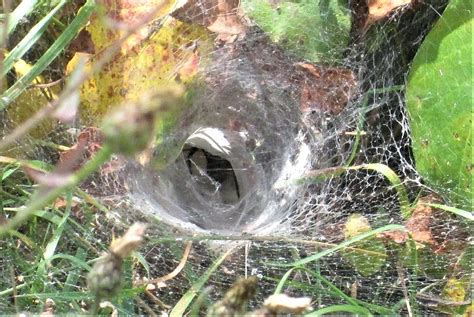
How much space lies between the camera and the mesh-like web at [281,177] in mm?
1561

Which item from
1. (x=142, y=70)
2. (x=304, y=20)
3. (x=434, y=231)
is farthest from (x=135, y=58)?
(x=434, y=231)

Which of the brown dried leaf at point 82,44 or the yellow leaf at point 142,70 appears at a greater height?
the brown dried leaf at point 82,44

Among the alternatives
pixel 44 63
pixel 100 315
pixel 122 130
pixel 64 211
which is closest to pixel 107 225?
pixel 64 211

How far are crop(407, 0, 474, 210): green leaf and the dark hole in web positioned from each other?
64cm

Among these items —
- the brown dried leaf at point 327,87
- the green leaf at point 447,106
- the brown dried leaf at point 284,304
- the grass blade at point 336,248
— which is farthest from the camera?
the brown dried leaf at point 327,87

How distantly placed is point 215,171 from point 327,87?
48cm

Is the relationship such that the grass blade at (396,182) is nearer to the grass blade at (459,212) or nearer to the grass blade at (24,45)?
the grass blade at (459,212)

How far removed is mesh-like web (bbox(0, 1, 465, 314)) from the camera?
1561 mm

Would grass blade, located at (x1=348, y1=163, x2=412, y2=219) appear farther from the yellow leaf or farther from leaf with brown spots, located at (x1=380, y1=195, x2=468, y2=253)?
the yellow leaf

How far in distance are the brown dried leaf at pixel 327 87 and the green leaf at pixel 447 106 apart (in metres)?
0.21

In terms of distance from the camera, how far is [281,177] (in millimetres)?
2010

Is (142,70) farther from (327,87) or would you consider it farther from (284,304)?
(284,304)

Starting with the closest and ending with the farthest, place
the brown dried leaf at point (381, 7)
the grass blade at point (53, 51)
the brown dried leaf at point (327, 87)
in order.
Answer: the grass blade at point (53, 51)
the brown dried leaf at point (381, 7)
the brown dried leaf at point (327, 87)

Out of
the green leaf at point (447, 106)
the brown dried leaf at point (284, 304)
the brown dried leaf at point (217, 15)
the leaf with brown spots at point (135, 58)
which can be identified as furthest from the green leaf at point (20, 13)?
the brown dried leaf at point (284, 304)
